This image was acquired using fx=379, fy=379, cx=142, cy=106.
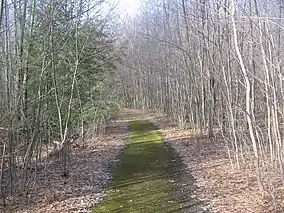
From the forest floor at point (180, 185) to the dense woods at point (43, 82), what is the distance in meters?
0.47

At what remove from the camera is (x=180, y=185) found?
9.38 metres

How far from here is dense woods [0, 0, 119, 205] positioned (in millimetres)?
7980

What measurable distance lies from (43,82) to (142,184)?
3.67 m

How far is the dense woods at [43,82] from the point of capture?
7.98m

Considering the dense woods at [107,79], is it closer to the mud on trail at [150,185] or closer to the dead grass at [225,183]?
the dead grass at [225,183]

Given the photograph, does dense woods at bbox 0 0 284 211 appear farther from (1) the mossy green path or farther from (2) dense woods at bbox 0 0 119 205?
(1) the mossy green path

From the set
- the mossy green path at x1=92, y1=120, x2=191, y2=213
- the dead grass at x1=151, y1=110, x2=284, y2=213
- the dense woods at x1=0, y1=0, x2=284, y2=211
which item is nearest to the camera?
the dead grass at x1=151, y1=110, x2=284, y2=213

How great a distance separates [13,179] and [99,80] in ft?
30.7

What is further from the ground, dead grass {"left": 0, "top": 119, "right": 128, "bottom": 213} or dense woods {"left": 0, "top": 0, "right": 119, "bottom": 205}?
dense woods {"left": 0, "top": 0, "right": 119, "bottom": 205}

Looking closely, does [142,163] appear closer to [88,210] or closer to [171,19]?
[88,210]

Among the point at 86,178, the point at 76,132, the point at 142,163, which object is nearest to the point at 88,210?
the point at 86,178

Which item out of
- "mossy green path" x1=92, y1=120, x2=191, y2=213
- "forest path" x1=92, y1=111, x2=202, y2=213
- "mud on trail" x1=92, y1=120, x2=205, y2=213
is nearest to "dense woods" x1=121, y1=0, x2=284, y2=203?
"mud on trail" x1=92, y1=120, x2=205, y2=213

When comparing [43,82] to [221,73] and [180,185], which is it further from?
[221,73]

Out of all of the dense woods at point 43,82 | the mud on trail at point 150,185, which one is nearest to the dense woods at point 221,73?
the mud on trail at point 150,185
